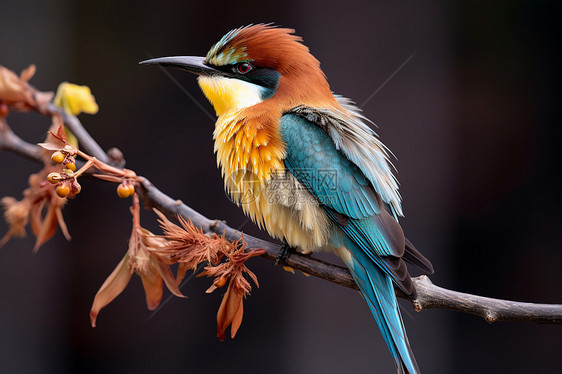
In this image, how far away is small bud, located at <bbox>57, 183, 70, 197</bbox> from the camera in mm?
460

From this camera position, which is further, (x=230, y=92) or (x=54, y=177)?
(x=230, y=92)

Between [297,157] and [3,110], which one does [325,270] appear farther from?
[3,110]

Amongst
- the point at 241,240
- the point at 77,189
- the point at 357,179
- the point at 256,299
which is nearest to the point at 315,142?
the point at 357,179

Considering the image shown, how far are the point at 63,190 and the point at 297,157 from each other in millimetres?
329

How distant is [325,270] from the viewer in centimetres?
62

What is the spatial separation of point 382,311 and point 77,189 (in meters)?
0.37

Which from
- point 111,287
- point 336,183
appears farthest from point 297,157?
point 111,287

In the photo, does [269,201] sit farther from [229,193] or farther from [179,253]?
[179,253]

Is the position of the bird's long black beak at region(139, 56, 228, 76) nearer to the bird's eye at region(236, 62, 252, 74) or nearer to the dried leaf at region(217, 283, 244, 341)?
the bird's eye at region(236, 62, 252, 74)

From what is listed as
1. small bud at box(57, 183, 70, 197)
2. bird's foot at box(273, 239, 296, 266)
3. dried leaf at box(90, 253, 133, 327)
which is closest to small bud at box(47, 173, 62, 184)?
small bud at box(57, 183, 70, 197)

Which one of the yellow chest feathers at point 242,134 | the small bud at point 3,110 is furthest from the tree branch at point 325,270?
the yellow chest feathers at point 242,134

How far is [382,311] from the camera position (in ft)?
2.16

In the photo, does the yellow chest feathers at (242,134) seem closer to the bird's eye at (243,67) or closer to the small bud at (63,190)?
the bird's eye at (243,67)

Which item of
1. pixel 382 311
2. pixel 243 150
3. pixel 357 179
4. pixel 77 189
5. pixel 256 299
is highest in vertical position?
pixel 77 189
